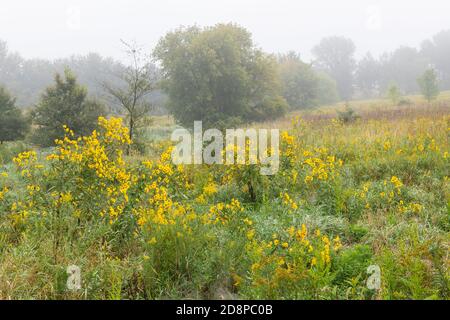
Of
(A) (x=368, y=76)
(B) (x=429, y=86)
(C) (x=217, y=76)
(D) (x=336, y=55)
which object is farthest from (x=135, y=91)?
(D) (x=336, y=55)

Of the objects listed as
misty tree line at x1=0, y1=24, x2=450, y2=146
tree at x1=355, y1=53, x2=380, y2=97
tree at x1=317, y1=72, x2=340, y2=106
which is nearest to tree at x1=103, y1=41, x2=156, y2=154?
misty tree line at x1=0, y1=24, x2=450, y2=146

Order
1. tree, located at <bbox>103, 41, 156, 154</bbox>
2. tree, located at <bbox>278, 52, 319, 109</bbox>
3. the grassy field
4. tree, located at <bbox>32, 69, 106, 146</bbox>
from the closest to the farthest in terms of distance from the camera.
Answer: the grassy field → tree, located at <bbox>103, 41, 156, 154</bbox> → tree, located at <bbox>32, 69, 106, 146</bbox> → tree, located at <bbox>278, 52, 319, 109</bbox>

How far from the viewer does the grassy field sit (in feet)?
10.4

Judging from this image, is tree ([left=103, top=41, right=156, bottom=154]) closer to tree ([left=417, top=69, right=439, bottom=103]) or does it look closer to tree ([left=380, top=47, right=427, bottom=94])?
Result: tree ([left=417, top=69, right=439, bottom=103])

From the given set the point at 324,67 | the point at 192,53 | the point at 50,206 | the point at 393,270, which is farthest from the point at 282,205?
the point at 324,67

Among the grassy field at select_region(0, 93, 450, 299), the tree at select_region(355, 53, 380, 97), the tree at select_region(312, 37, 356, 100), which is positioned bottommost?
the grassy field at select_region(0, 93, 450, 299)

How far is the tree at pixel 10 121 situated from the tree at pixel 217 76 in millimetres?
9657

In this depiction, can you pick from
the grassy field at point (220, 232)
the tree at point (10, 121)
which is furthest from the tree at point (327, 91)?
the grassy field at point (220, 232)

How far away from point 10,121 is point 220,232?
48.4ft

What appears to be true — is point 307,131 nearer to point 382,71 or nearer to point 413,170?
point 413,170

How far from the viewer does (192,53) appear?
73.8ft

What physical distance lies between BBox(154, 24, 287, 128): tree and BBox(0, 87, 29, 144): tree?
966cm

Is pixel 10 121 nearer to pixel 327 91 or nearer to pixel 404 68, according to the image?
pixel 327 91

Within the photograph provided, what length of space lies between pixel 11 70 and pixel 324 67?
192 ft
